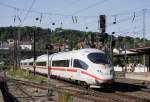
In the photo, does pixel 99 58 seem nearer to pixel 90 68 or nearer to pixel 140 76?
pixel 90 68

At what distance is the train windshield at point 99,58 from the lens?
24.0m

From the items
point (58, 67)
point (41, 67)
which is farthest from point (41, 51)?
point (58, 67)

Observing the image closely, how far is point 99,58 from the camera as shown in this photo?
24297mm

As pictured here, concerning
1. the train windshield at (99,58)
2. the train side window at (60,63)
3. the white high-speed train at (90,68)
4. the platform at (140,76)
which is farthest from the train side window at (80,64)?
the platform at (140,76)

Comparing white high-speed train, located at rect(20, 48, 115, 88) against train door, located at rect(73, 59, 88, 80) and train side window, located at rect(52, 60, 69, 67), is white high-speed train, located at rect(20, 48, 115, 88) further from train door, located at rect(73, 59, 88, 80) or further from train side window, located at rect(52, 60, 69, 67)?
train side window, located at rect(52, 60, 69, 67)

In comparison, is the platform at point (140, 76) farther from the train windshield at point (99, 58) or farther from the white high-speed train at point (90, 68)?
the train windshield at point (99, 58)

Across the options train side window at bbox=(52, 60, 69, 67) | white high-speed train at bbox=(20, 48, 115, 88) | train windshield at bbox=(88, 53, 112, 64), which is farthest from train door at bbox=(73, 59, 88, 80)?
train side window at bbox=(52, 60, 69, 67)

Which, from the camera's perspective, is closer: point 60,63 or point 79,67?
point 79,67

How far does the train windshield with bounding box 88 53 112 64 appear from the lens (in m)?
24.0

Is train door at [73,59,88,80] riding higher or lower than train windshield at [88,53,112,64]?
lower

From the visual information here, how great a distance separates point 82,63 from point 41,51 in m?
95.1

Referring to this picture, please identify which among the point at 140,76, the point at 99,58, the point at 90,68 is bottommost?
the point at 140,76

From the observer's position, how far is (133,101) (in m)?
18.3

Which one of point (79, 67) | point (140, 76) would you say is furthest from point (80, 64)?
point (140, 76)
